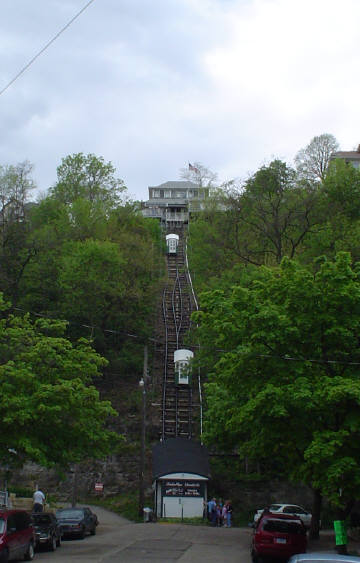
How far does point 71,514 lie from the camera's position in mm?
25109

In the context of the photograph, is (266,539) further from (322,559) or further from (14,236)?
(14,236)

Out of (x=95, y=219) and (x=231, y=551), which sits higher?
(x=95, y=219)

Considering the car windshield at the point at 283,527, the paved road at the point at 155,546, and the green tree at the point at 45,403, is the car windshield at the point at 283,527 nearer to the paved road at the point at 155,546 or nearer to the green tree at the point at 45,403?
the paved road at the point at 155,546

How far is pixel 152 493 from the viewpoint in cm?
3612

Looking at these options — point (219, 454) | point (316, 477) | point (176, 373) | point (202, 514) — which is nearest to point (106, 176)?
point (176, 373)

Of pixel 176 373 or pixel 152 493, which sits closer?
pixel 152 493

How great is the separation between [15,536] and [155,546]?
18.8 feet

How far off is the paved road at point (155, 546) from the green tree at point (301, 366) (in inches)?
141

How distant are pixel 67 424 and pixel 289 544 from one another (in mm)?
8428

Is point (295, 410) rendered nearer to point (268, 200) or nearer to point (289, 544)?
point (289, 544)

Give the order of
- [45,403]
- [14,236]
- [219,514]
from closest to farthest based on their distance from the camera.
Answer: [45,403]
[219,514]
[14,236]

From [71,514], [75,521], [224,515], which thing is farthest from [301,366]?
[224,515]

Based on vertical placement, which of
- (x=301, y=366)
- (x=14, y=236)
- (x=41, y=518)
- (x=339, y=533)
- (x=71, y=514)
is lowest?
(x=71, y=514)

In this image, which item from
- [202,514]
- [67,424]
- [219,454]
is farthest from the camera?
[219,454]
